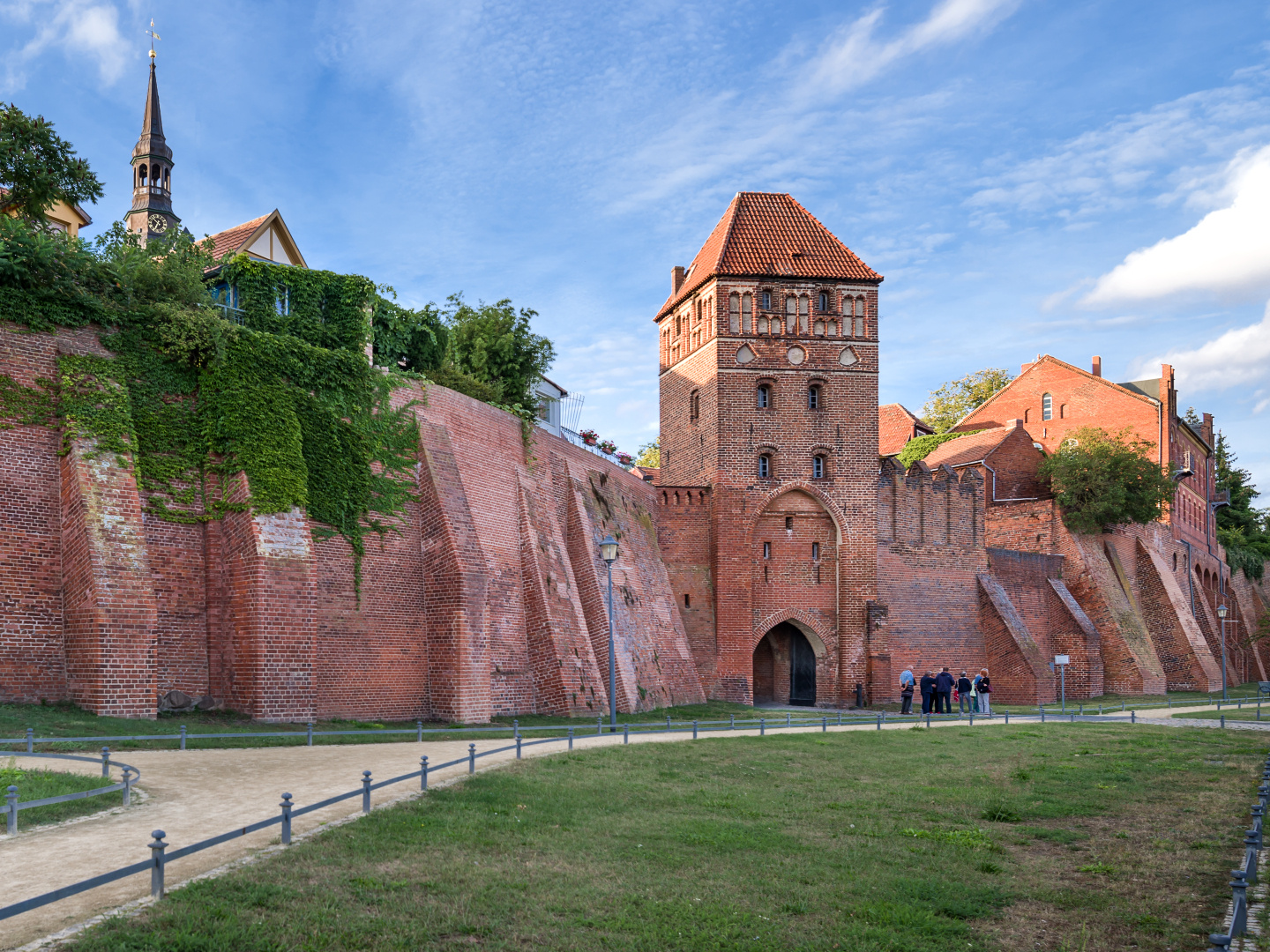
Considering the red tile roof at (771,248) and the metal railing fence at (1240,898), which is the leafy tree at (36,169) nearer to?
the metal railing fence at (1240,898)

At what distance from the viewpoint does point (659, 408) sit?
39.8 m

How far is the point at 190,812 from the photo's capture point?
9.98m

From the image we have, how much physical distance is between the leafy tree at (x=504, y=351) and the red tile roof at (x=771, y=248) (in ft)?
20.0

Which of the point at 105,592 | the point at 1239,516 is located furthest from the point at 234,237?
the point at 1239,516

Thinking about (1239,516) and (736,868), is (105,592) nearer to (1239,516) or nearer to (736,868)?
(736,868)

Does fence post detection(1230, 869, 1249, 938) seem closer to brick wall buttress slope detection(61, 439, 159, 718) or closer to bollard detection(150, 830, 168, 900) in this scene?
bollard detection(150, 830, 168, 900)

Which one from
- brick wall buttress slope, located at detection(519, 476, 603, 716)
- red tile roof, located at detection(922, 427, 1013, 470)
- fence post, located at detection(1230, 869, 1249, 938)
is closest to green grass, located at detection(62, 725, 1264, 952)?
fence post, located at detection(1230, 869, 1249, 938)

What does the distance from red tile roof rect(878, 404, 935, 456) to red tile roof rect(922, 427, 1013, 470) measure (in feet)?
14.0

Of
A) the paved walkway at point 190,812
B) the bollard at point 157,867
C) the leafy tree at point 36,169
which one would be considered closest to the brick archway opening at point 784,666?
the paved walkway at point 190,812

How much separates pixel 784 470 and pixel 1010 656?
10.7 metres

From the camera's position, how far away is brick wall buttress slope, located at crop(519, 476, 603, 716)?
2466 cm

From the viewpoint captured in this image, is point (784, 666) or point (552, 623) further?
point (784, 666)

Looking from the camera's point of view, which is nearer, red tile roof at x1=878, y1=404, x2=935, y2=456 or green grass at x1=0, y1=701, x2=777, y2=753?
green grass at x1=0, y1=701, x2=777, y2=753

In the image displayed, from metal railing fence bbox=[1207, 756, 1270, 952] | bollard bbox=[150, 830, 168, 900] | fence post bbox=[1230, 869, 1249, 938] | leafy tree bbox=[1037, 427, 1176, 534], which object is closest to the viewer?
metal railing fence bbox=[1207, 756, 1270, 952]
